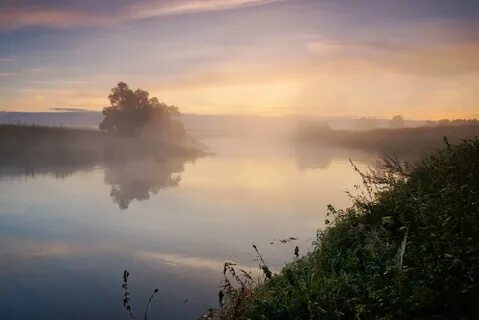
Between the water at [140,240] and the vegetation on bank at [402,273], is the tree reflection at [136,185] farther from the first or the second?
the vegetation on bank at [402,273]

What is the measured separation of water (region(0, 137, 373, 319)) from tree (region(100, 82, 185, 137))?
44816mm

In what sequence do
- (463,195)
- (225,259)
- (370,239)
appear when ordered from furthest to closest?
(225,259) → (370,239) → (463,195)

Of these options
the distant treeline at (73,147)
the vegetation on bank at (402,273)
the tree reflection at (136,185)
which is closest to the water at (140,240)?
the tree reflection at (136,185)

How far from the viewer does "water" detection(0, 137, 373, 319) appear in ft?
45.1

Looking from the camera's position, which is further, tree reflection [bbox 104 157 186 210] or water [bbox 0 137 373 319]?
tree reflection [bbox 104 157 186 210]

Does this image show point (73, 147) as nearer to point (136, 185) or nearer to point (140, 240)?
point (136, 185)

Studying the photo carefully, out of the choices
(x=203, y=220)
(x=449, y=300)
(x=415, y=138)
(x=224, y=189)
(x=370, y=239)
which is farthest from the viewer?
(x=415, y=138)

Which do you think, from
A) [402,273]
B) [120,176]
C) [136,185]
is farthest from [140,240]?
[120,176]

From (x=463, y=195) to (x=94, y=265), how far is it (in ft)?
43.2

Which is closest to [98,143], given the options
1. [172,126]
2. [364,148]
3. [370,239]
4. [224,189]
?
[172,126]

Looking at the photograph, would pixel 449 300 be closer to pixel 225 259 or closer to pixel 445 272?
pixel 445 272

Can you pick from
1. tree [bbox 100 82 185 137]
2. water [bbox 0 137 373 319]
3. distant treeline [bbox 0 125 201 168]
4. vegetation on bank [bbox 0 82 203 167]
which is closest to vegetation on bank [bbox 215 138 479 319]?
water [bbox 0 137 373 319]

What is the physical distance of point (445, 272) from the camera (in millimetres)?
5898

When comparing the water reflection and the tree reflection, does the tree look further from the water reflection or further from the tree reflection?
the tree reflection
